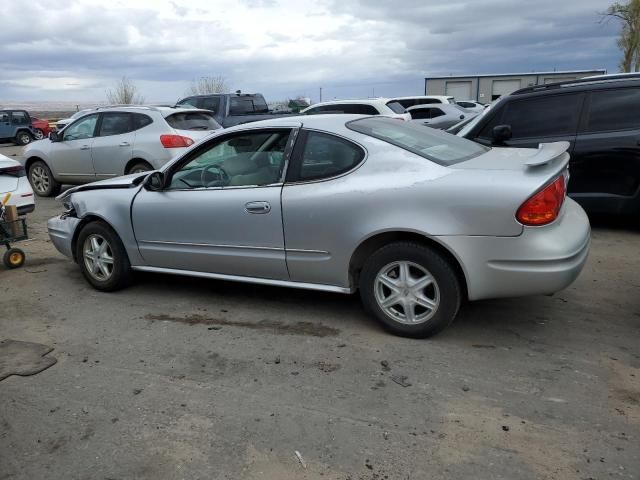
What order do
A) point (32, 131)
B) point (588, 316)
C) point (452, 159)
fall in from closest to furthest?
point (452, 159)
point (588, 316)
point (32, 131)

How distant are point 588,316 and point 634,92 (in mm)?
3356

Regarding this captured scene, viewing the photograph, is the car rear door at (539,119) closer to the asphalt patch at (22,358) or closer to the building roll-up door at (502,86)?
the asphalt patch at (22,358)

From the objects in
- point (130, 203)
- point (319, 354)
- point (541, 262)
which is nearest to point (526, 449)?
point (541, 262)

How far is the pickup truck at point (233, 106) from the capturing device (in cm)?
1261

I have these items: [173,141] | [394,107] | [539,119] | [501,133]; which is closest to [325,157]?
[501,133]

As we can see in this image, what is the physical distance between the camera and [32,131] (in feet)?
98.6

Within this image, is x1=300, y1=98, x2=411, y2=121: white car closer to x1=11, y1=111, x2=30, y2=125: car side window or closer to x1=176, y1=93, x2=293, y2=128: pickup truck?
x1=176, y1=93, x2=293, y2=128: pickup truck

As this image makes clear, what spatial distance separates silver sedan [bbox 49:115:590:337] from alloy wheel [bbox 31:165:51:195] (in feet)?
21.8

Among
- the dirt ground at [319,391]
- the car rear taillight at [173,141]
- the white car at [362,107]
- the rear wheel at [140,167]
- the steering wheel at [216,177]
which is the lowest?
the dirt ground at [319,391]

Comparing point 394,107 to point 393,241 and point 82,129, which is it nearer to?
point 82,129

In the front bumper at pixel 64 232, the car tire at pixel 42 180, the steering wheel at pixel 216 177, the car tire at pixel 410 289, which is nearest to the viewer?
the car tire at pixel 410 289

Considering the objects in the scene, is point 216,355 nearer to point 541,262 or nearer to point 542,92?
point 541,262

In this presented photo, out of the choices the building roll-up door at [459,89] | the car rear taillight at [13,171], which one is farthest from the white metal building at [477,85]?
the car rear taillight at [13,171]

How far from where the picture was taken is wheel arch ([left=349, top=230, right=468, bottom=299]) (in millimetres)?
3648
